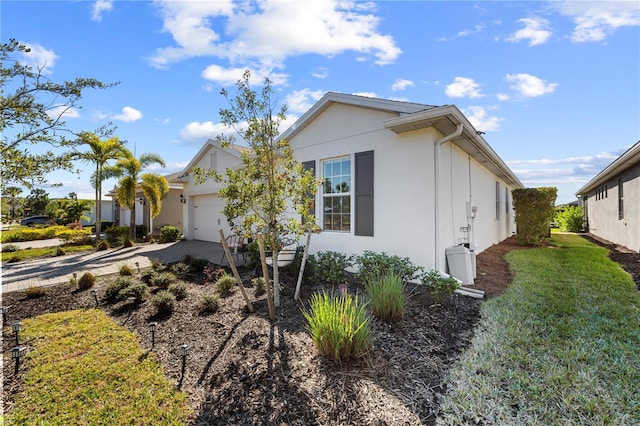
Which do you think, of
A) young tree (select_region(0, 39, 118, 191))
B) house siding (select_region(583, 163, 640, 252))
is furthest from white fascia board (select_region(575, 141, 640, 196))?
young tree (select_region(0, 39, 118, 191))

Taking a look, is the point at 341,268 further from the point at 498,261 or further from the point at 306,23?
the point at 498,261

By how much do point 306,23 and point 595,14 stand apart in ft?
19.1

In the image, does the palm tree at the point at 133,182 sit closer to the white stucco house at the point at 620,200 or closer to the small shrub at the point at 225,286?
the small shrub at the point at 225,286

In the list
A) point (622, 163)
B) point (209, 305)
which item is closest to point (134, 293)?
point (209, 305)

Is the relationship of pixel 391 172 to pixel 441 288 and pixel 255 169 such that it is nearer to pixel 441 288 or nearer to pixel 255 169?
pixel 441 288

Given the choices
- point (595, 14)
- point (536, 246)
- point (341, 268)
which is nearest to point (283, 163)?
point (341, 268)

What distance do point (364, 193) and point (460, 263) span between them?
2.56 meters

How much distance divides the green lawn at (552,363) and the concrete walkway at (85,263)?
280 inches

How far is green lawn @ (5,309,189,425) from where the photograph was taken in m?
2.53

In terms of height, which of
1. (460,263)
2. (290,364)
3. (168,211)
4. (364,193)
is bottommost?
(290,364)

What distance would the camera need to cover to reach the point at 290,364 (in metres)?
3.13

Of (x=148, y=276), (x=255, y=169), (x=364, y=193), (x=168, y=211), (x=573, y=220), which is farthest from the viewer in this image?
(x=573, y=220)

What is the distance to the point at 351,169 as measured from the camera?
7.23m

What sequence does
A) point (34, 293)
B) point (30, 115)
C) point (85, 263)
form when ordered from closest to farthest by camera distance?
point (30, 115) → point (34, 293) → point (85, 263)
